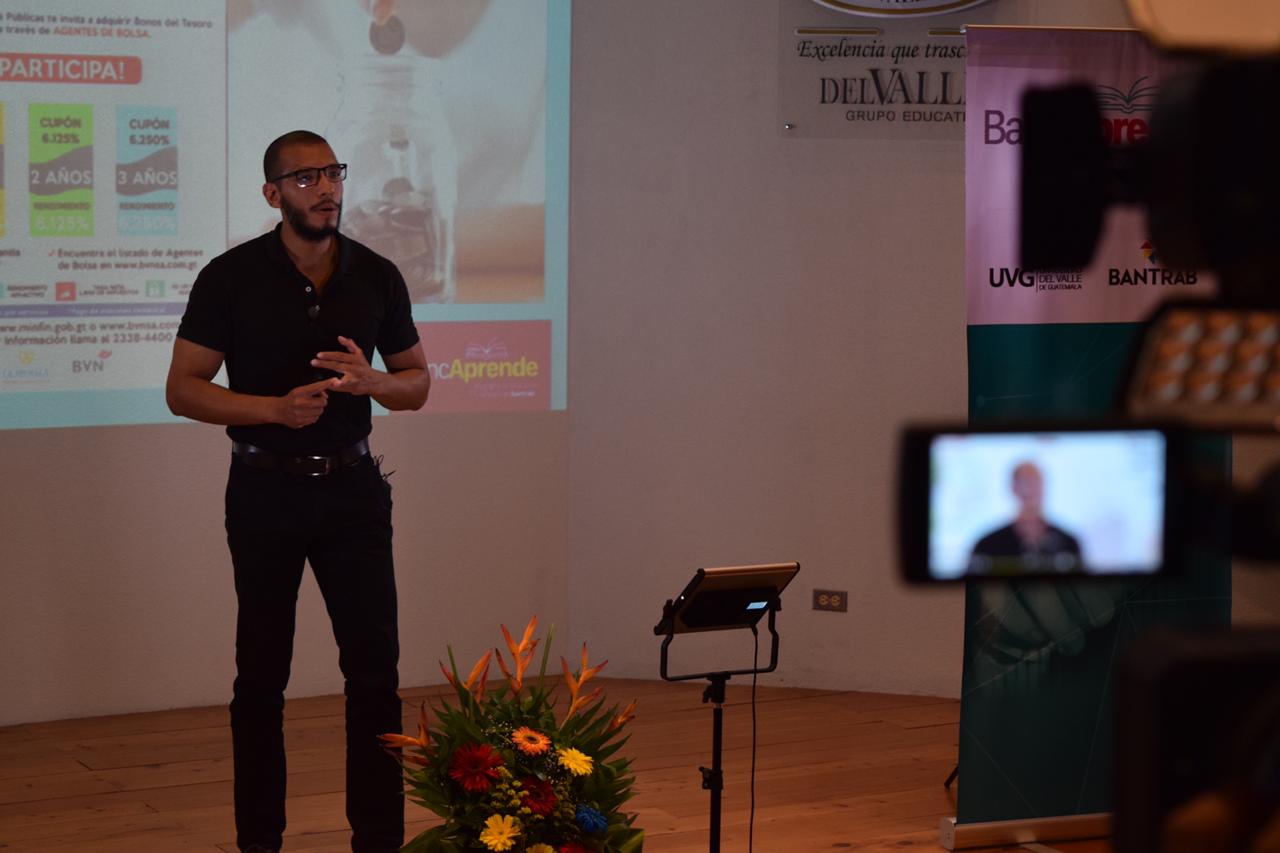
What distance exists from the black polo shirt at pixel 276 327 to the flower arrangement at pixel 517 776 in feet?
2.38

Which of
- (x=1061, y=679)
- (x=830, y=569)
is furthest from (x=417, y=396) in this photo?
(x=830, y=569)

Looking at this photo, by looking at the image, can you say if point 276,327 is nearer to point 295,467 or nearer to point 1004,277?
point 295,467

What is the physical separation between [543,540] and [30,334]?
1904 millimetres

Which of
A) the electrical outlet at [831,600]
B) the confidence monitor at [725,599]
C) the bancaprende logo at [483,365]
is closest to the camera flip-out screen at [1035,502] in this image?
the confidence monitor at [725,599]

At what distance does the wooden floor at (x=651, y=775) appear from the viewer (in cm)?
438

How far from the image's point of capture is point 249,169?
18.0 ft

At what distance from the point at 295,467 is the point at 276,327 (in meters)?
0.31

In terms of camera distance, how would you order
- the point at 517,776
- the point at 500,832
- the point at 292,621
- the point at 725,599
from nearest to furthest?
the point at 500,832 → the point at 517,776 → the point at 725,599 → the point at 292,621

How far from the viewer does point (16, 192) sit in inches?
203

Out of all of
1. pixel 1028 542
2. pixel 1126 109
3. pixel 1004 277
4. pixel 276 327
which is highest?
pixel 1126 109

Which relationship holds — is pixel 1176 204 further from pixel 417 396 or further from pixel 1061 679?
pixel 1061 679

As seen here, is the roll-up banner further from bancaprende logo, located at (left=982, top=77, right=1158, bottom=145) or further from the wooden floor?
the wooden floor

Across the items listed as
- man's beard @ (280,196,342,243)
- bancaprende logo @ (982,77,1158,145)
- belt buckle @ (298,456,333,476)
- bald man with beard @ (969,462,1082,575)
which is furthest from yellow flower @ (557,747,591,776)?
bald man with beard @ (969,462,1082,575)

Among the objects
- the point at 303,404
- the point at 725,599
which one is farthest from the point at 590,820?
the point at 303,404
